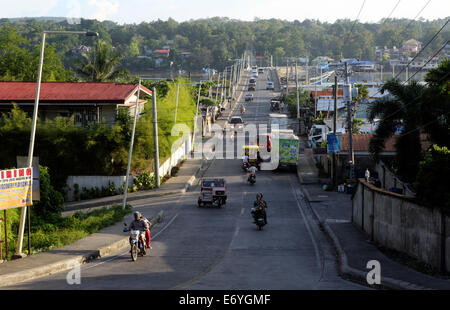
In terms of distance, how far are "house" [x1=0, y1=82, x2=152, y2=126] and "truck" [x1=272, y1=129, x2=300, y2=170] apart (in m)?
12.4

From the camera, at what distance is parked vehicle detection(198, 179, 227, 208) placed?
3366cm

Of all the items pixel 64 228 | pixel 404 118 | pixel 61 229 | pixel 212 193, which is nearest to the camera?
pixel 61 229

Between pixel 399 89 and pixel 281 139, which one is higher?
pixel 399 89

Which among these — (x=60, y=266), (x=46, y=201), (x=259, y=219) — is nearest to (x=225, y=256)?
(x=60, y=266)

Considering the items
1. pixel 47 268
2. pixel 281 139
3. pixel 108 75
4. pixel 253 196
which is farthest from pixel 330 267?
pixel 108 75

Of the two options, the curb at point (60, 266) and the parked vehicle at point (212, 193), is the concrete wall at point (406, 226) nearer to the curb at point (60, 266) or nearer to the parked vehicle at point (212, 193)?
the curb at point (60, 266)

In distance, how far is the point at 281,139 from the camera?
4866 centimetres

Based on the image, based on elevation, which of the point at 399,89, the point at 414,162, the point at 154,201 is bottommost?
the point at 154,201

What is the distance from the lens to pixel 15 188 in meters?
18.4

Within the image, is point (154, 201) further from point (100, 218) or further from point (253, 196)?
point (100, 218)

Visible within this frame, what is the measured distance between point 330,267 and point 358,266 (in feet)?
4.06

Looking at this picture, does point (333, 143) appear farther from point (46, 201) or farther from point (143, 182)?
point (46, 201)

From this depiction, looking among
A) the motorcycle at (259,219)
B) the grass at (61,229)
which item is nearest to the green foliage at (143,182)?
the grass at (61,229)

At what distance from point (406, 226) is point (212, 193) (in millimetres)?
16578
